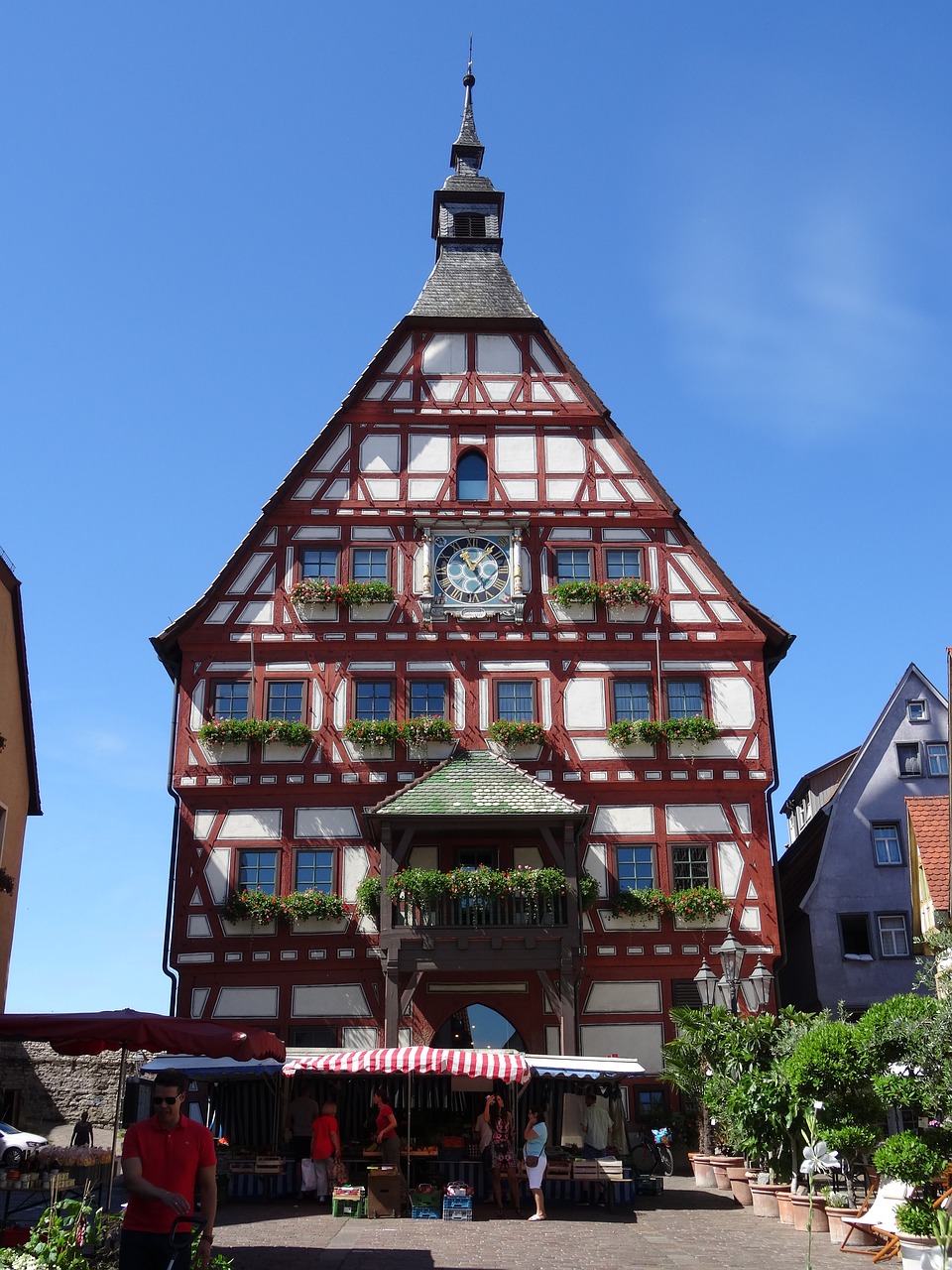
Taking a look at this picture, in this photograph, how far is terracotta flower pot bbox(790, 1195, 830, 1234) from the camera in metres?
15.5

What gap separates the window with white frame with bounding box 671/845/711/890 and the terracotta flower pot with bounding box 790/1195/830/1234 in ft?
32.1

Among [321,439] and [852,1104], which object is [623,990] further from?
[321,439]

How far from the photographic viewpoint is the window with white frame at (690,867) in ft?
85.1

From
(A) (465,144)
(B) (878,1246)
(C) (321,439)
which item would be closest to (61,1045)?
(B) (878,1246)

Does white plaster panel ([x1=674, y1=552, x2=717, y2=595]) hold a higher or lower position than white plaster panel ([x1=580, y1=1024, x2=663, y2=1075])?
higher

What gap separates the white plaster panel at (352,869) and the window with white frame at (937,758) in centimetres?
1172

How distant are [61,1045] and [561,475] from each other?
17356mm

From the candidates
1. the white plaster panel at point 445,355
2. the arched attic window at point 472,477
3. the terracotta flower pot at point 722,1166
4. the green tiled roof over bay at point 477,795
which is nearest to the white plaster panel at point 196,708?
the green tiled roof over bay at point 477,795

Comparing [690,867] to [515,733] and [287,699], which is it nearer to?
[515,733]

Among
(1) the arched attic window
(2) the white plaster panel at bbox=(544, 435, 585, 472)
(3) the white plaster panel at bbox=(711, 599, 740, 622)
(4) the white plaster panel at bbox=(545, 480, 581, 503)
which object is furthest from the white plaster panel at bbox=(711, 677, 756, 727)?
(1) the arched attic window

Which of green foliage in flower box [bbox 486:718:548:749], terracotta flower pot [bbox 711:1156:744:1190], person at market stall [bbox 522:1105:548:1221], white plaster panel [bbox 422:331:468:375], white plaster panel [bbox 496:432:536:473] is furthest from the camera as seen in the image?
white plaster panel [bbox 422:331:468:375]

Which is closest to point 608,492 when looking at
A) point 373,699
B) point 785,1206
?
point 373,699

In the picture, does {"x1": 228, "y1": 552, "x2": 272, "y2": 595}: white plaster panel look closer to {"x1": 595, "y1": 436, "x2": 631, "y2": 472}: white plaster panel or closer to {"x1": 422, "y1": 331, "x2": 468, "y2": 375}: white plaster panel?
{"x1": 422, "y1": 331, "x2": 468, "y2": 375}: white plaster panel

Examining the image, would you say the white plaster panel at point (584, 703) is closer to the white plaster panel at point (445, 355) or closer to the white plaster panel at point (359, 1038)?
the white plaster panel at point (359, 1038)
